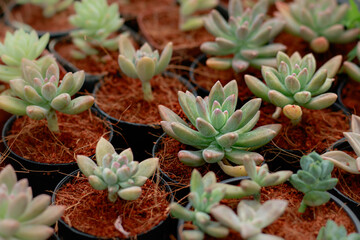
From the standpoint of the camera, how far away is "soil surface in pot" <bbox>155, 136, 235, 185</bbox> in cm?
125

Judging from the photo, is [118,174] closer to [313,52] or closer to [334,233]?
[334,233]

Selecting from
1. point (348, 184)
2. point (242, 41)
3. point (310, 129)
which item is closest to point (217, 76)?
point (242, 41)

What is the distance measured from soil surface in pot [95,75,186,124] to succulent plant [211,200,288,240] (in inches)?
19.9

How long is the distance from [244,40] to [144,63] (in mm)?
392

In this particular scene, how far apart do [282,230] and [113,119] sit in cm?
67

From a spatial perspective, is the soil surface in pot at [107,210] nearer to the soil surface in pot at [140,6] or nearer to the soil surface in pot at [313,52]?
the soil surface in pot at [313,52]

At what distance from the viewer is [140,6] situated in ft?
7.59

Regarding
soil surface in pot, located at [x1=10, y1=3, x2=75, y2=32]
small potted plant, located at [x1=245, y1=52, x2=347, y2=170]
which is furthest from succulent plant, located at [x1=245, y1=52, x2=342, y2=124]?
soil surface in pot, located at [x1=10, y1=3, x2=75, y2=32]

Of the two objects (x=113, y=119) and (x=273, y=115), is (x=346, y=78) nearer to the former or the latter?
(x=273, y=115)

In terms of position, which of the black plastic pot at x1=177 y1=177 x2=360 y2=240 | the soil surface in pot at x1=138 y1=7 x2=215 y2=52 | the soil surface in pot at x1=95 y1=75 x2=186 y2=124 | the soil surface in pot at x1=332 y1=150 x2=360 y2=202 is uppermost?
the soil surface in pot at x1=138 y1=7 x2=215 y2=52

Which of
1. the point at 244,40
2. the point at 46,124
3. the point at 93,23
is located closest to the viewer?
the point at 46,124

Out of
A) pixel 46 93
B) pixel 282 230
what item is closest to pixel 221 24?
pixel 46 93

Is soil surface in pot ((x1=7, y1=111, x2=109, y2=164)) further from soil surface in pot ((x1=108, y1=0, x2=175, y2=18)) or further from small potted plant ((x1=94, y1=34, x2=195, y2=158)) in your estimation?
soil surface in pot ((x1=108, y1=0, x2=175, y2=18))

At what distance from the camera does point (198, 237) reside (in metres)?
0.95
